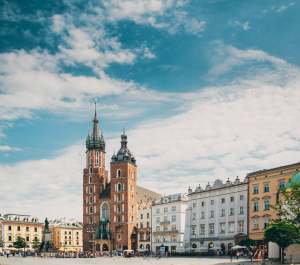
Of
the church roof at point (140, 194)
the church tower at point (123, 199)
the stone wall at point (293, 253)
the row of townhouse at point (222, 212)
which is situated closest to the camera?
the stone wall at point (293, 253)

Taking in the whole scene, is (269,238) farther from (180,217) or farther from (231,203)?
(180,217)

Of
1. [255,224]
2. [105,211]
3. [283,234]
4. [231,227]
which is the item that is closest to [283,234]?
[283,234]

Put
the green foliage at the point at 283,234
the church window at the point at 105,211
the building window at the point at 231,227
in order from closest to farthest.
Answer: the green foliage at the point at 283,234 → the building window at the point at 231,227 → the church window at the point at 105,211

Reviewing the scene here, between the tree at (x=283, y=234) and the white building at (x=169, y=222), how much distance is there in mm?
40564

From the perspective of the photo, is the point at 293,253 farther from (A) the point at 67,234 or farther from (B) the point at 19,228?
(A) the point at 67,234

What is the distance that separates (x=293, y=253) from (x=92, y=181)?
77673mm

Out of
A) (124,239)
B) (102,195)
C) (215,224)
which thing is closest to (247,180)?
(215,224)

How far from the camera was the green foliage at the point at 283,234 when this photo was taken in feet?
110

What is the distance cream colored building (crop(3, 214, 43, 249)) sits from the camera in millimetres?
116000

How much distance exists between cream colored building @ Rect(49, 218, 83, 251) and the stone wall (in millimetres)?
110056

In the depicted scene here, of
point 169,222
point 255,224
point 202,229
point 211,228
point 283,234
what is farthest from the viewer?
point 169,222

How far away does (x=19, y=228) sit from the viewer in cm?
12025

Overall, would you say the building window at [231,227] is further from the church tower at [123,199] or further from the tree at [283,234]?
the church tower at [123,199]

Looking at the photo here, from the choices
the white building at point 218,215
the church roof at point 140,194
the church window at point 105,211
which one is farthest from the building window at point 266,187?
the church window at point 105,211
